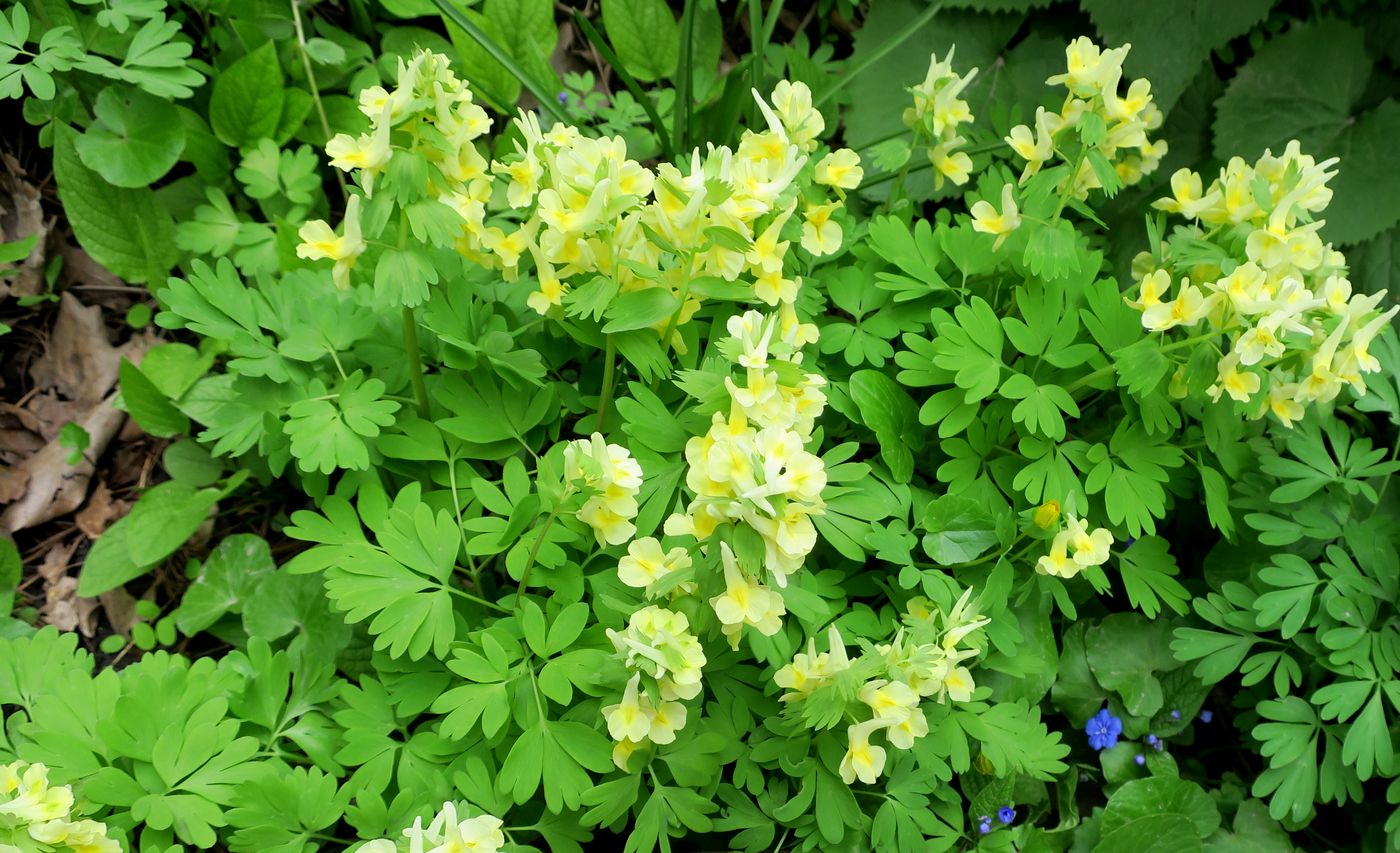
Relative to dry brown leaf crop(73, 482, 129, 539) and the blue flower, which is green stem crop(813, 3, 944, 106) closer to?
the blue flower

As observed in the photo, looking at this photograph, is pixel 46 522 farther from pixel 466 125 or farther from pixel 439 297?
pixel 466 125

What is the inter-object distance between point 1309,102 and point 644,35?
6.13 feet

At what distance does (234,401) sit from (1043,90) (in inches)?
89.4

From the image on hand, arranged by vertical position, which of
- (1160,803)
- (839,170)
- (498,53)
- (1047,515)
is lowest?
(1160,803)

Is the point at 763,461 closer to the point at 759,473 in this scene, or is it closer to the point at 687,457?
the point at 759,473

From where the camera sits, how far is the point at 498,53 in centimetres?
239

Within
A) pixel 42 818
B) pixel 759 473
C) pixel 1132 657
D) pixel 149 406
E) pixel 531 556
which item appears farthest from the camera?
pixel 149 406

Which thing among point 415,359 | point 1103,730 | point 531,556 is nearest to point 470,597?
point 531,556

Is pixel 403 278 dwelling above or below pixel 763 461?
above

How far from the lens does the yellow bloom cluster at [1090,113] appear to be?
6.15ft

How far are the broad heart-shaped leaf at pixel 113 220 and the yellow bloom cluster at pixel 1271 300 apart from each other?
2.38 metres

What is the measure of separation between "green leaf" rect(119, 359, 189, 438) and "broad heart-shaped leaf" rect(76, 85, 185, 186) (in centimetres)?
52

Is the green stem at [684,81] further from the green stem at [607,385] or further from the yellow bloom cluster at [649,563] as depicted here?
the yellow bloom cluster at [649,563]

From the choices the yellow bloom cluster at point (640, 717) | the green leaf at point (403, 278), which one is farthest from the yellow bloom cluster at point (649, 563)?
the green leaf at point (403, 278)
